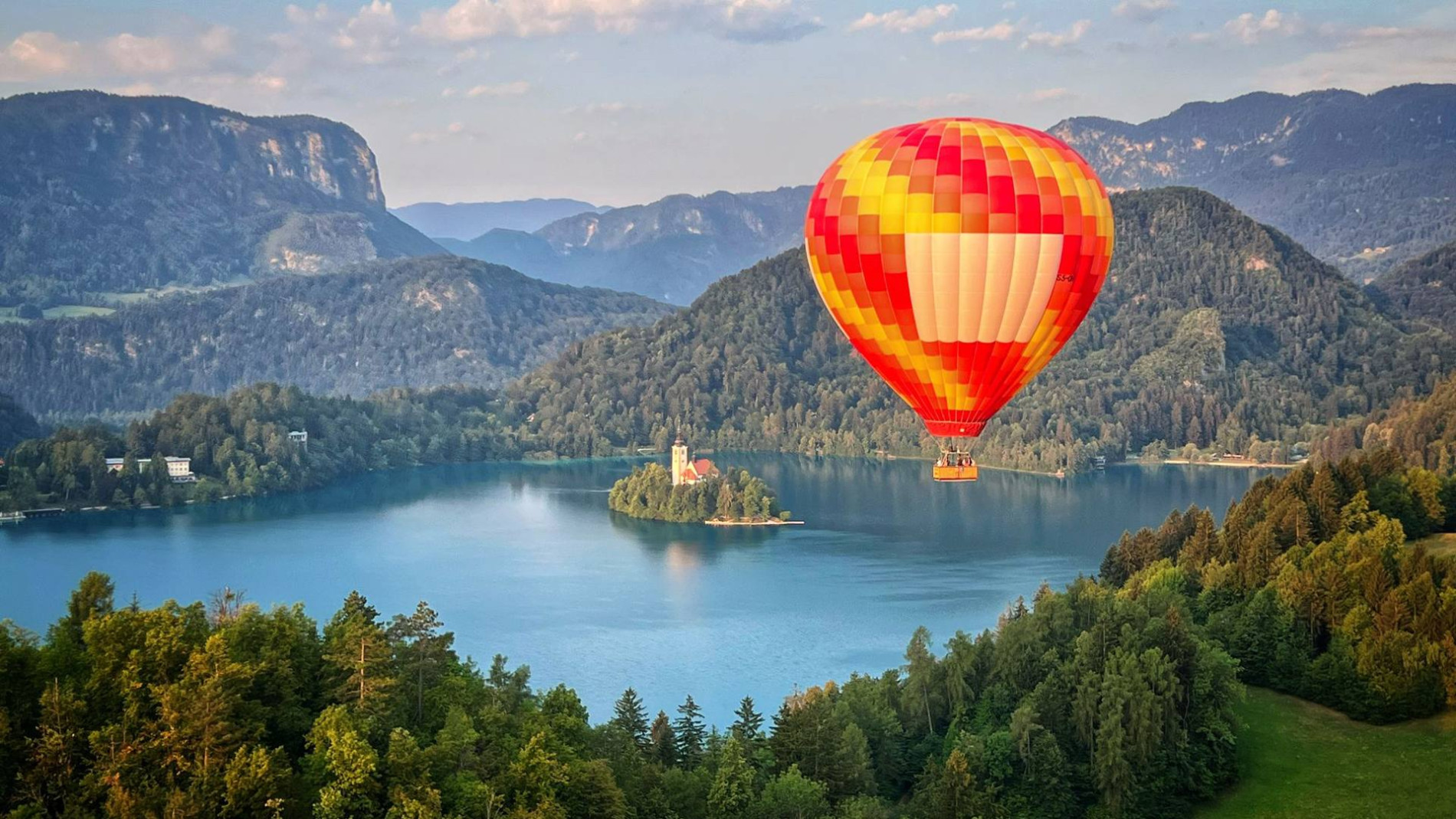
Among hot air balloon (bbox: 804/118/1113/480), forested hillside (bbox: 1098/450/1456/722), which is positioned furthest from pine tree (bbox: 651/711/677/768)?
forested hillside (bbox: 1098/450/1456/722)

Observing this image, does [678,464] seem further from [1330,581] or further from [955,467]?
[955,467]

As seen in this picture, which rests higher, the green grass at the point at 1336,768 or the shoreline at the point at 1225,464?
the shoreline at the point at 1225,464

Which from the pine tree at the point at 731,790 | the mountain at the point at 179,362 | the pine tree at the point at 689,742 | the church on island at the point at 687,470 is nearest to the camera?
the pine tree at the point at 731,790

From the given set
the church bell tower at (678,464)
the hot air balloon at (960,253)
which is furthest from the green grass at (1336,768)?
the church bell tower at (678,464)

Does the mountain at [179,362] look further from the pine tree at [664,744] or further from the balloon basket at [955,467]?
the balloon basket at [955,467]

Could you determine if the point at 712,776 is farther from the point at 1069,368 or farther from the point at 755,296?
the point at 755,296

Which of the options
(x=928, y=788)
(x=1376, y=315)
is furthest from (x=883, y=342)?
(x=1376, y=315)
